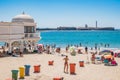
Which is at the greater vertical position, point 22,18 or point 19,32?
point 22,18

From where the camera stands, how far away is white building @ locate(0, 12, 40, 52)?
111 feet

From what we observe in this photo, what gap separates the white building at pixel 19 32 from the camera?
3391 centimetres

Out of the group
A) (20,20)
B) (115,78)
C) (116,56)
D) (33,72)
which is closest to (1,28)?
(20,20)

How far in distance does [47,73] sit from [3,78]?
13.4ft

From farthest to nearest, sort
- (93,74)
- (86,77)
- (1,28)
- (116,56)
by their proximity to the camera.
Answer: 1. (116,56)
2. (1,28)
3. (93,74)
4. (86,77)

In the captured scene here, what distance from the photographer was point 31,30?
3988 cm

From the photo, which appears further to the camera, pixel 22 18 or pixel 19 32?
pixel 22 18

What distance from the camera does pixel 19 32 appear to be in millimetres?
36531

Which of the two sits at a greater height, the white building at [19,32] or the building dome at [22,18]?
the building dome at [22,18]

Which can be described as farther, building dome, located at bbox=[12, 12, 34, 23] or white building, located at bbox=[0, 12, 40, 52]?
building dome, located at bbox=[12, 12, 34, 23]

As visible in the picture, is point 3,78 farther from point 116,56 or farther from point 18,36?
point 116,56

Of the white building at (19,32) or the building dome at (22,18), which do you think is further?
the building dome at (22,18)

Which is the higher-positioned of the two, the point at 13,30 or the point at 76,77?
the point at 13,30

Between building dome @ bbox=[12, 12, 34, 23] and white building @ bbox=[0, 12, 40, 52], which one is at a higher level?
building dome @ bbox=[12, 12, 34, 23]
